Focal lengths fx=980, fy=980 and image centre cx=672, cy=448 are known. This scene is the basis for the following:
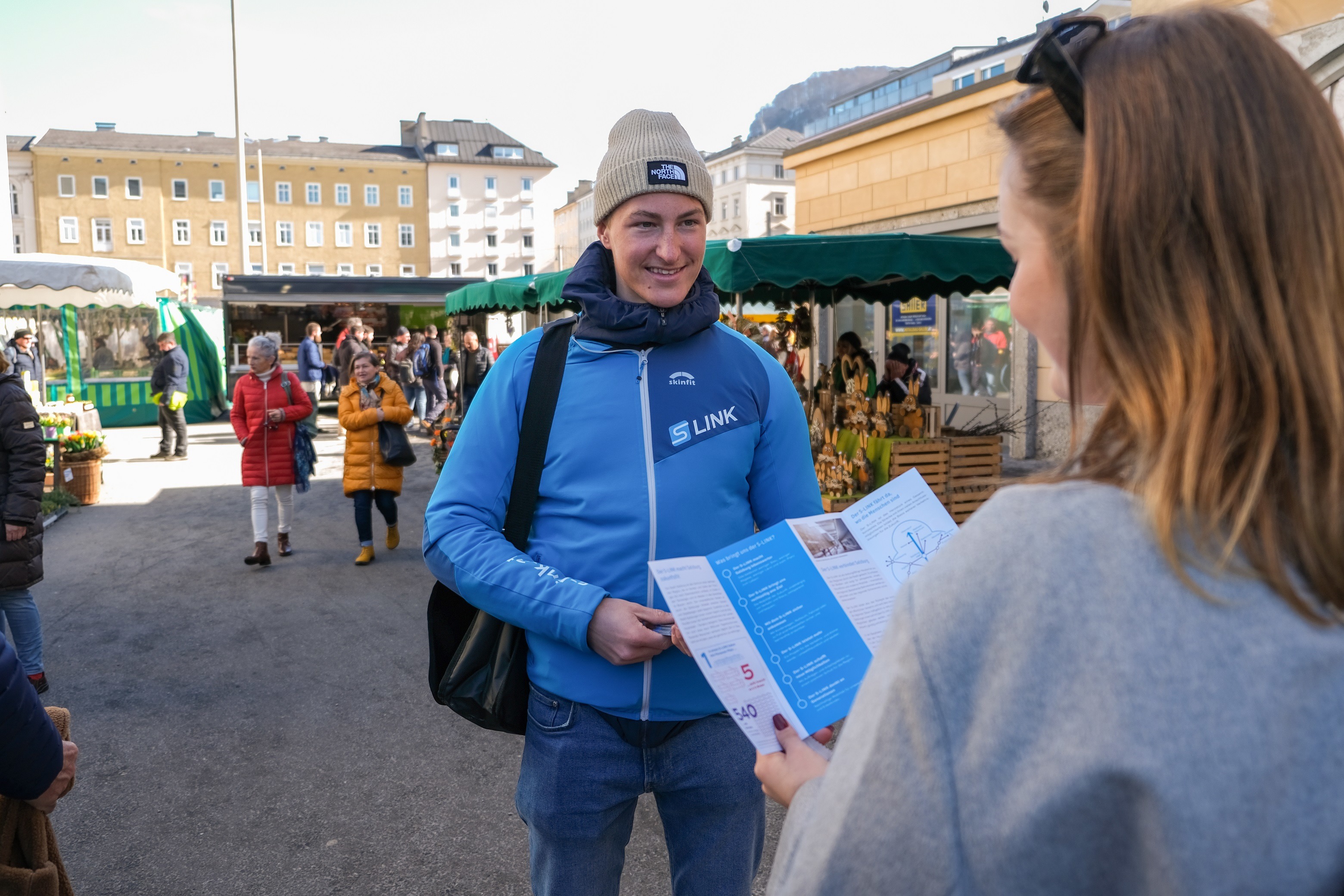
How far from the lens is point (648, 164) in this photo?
6.77ft

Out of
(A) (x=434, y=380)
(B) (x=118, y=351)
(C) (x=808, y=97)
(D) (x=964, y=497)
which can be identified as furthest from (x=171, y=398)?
(C) (x=808, y=97)

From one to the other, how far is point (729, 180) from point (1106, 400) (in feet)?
292

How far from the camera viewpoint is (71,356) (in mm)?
18219

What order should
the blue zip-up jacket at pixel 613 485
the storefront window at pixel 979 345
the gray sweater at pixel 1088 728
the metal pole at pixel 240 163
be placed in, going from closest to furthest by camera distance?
1. the gray sweater at pixel 1088 728
2. the blue zip-up jacket at pixel 613 485
3. the storefront window at pixel 979 345
4. the metal pole at pixel 240 163

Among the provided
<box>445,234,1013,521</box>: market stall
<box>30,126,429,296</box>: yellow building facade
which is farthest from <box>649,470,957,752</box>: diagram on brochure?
<box>30,126,429,296</box>: yellow building facade

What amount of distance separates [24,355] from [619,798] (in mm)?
15623

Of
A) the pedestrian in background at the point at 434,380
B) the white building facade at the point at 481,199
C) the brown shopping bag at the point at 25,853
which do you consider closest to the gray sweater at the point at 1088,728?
the brown shopping bag at the point at 25,853

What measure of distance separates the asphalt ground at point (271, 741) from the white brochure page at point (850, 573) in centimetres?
239

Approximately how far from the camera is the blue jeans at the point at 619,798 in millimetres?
1901

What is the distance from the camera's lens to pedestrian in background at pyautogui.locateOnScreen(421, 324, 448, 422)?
18.4 m

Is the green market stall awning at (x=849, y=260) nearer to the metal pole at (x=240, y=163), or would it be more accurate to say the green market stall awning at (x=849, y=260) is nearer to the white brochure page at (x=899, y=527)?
the white brochure page at (x=899, y=527)

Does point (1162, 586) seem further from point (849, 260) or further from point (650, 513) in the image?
point (849, 260)

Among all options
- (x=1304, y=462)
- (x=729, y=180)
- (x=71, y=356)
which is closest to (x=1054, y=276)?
(x=1304, y=462)

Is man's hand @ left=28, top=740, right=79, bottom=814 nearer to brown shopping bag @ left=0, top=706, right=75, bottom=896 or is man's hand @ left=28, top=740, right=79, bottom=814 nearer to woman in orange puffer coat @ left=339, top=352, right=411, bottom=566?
brown shopping bag @ left=0, top=706, right=75, bottom=896
